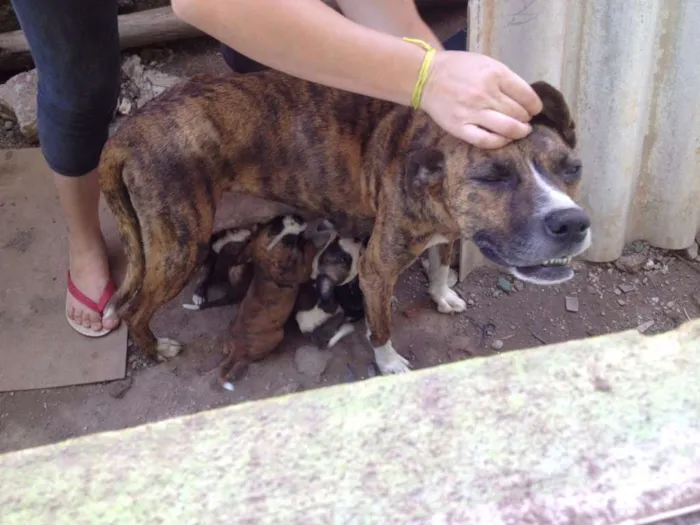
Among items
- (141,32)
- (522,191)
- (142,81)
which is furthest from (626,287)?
(141,32)

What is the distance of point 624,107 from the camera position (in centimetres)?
278

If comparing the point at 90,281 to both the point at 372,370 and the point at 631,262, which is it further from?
the point at 631,262

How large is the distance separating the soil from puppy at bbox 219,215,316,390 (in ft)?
0.38

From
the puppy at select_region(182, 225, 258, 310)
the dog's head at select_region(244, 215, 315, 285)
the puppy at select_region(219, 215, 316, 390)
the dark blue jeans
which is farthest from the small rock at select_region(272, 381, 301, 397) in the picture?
the dark blue jeans

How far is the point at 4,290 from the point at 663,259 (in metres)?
2.97

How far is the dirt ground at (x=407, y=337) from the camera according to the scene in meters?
2.91

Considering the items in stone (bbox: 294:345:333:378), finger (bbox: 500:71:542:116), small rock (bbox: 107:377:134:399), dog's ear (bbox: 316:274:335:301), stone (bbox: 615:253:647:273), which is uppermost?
finger (bbox: 500:71:542:116)

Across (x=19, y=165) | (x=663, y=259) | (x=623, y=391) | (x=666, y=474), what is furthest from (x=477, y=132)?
(x=19, y=165)

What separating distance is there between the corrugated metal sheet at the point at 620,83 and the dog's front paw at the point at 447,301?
652 millimetres

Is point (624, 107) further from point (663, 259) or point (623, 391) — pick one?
point (623, 391)

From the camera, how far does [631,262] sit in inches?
128

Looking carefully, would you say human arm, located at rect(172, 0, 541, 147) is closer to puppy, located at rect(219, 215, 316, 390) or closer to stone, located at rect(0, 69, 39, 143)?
puppy, located at rect(219, 215, 316, 390)

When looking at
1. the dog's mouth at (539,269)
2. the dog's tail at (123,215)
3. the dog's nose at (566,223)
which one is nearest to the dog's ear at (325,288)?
the dog's tail at (123,215)

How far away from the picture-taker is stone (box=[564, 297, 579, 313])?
3146 mm
